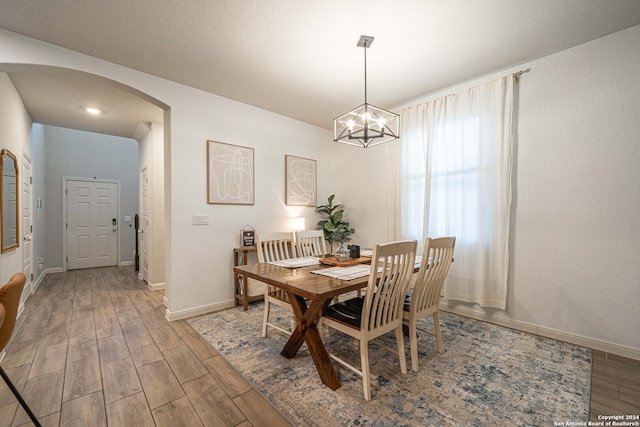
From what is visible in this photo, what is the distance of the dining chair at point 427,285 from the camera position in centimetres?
189

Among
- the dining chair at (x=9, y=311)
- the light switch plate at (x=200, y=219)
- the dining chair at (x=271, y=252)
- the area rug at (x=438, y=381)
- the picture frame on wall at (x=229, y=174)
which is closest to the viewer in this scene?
the dining chair at (x=9, y=311)

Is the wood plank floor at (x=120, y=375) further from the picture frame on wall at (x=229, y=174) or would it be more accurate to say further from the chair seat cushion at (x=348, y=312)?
the picture frame on wall at (x=229, y=174)

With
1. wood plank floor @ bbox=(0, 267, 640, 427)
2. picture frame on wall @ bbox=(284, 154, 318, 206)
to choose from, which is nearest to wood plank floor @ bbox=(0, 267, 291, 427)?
wood plank floor @ bbox=(0, 267, 640, 427)

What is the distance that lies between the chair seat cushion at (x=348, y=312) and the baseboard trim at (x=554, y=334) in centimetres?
164

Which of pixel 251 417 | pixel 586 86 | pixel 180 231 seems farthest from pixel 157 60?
pixel 586 86

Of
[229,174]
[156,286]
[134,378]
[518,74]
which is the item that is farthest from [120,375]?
[518,74]

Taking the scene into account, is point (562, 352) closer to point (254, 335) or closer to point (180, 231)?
point (254, 335)

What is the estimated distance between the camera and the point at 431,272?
6.45 feet

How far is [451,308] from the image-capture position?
310 centimetres

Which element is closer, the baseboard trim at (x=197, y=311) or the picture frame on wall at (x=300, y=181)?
the baseboard trim at (x=197, y=311)

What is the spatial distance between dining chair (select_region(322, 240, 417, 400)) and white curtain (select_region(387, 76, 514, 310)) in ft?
4.82

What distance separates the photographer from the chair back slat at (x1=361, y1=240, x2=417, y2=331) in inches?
61.7

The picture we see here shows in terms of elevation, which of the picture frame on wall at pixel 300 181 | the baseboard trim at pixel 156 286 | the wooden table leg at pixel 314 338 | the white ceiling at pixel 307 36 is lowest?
the baseboard trim at pixel 156 286

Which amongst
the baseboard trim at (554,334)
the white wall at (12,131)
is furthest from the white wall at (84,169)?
the baseboard trim at (554,334)
